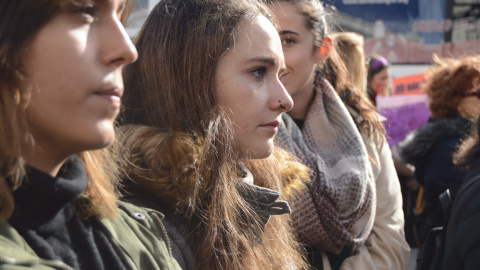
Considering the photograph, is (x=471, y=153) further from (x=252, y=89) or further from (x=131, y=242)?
(x=131, y=242)

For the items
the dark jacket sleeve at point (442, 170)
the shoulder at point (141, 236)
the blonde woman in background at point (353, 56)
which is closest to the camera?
the shoulder at point (141, 236)

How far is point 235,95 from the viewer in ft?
5.96

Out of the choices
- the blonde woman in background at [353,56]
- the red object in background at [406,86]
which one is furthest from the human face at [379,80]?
the blonde woman in background at [353,56]

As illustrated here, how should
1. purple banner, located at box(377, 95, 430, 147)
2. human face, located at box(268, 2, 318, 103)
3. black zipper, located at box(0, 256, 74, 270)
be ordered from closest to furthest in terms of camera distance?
1. black zipper, located at box(0, 256, 74, 270)
2. human face, located at box(268, 2, 318, 103)
3. purple banner, located at box(377, 95, 430, 147)

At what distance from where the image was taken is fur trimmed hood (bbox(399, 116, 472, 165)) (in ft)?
11.2

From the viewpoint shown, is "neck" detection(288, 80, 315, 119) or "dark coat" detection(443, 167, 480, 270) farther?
"neck" detection(288, 80, 315, 119)

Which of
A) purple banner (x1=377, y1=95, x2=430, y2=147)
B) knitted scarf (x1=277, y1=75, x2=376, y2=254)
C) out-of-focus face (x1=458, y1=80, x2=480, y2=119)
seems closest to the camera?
knitted scarf (x1=277, y1=75, x2=376, y2=254)

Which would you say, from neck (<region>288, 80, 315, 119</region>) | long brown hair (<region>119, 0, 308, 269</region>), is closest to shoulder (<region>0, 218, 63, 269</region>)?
long brown hair (<region>119, 0, 308, 269</region>)

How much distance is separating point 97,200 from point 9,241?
30cm

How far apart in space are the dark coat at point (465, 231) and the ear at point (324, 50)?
102 centimetres

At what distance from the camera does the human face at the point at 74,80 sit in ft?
3.40

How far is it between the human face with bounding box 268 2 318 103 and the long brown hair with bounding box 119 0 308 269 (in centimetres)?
70

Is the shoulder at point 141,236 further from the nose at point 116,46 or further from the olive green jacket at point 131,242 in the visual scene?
the nose at point 116,46

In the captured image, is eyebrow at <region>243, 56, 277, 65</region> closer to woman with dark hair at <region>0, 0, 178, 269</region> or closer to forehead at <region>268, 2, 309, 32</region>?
woman with dark hair at <region>0, 0, 178, 269</region>
